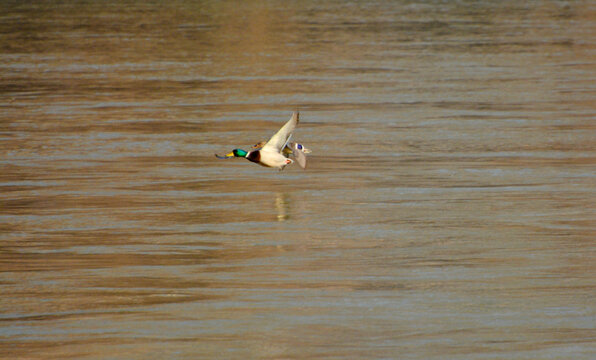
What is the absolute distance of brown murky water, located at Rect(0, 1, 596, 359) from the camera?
23.8ft

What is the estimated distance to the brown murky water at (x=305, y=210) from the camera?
7.25 metres

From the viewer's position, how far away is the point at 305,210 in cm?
1044

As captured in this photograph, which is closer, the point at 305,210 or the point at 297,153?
the point at 305,210

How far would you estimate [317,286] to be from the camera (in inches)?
319

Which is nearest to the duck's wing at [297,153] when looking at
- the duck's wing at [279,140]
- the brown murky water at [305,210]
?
the brown murky water at [305,210]

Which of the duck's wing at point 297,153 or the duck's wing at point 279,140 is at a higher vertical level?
the duck's wing at point 279,140

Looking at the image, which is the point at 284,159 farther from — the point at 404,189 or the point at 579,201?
the point at 579,201

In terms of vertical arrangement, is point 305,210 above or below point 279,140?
below

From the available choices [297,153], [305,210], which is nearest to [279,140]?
[305,210]

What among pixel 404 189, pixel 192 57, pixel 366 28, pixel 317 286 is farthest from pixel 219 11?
pixel 317 286

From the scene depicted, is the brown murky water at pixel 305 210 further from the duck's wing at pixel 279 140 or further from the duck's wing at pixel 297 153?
the duck's wing at pixel 279 140

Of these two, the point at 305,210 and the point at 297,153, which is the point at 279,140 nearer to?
the point at 305,210

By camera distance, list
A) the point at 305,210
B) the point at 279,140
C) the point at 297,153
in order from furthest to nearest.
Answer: the point at 297,153 < the point at 305,210 < the point at 279,140

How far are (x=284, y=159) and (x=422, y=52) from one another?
13.6 meters
